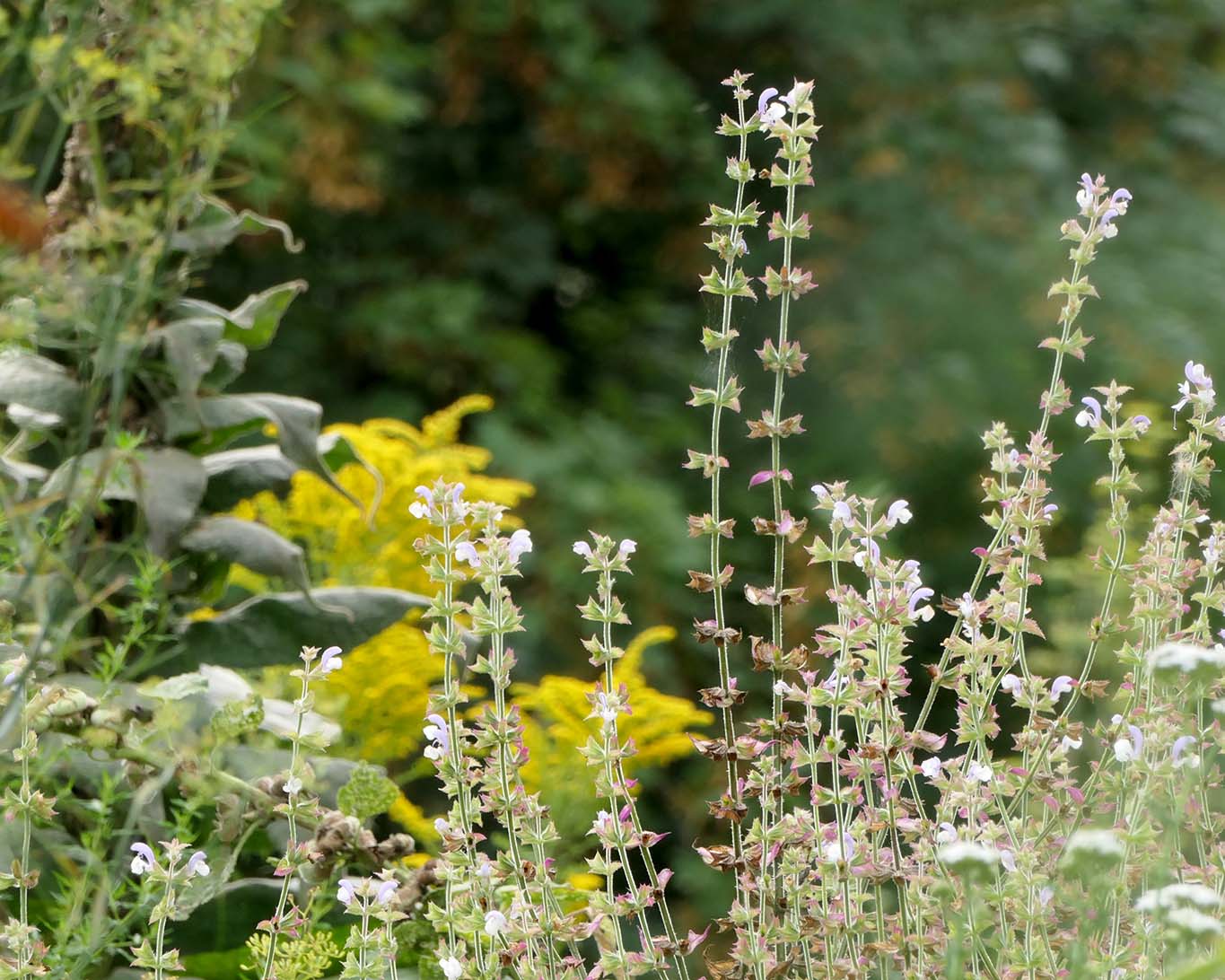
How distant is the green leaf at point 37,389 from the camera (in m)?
1.28

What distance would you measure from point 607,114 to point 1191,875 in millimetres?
3354

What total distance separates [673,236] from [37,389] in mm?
3461

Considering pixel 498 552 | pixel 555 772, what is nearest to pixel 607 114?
pixel 555 772

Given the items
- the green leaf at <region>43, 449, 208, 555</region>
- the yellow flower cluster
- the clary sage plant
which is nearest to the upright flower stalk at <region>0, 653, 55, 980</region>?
the clary sage plant

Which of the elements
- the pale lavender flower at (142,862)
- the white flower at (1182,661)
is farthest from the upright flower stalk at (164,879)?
the white flower at (1182,661)

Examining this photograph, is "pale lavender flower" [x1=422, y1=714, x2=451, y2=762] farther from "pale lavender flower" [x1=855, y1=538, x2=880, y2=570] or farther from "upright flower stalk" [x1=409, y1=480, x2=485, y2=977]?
"pale lavender flower" [x1=855, y1=538, x2=880, y2=570]

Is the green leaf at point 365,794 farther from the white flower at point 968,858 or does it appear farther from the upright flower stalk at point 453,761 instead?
the white flower at point 968,858

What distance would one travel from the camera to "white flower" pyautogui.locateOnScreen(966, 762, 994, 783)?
974 mm

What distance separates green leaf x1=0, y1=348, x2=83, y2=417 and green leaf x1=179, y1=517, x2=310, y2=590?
0.53 feet

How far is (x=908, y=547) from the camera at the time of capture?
4246 mm

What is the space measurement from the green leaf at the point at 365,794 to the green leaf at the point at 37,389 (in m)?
0.41

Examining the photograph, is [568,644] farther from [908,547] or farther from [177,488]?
[177,488]

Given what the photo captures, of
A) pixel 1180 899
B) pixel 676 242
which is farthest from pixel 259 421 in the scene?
pixel 676 242

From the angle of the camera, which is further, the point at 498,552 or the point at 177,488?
the point at 177,488
